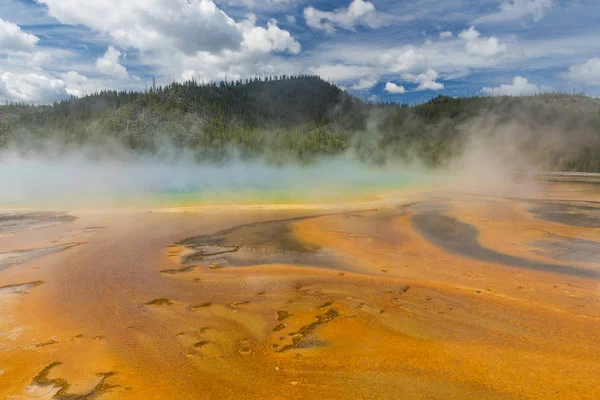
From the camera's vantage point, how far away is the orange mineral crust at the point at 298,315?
426cm

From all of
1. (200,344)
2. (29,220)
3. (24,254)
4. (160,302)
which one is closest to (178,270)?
(160,302)

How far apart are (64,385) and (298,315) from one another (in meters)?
3.39

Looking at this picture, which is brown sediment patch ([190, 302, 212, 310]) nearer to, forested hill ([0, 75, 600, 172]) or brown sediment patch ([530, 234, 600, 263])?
brown sediment patch ([530, 234, 600, 263])

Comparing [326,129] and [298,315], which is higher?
[326,129]

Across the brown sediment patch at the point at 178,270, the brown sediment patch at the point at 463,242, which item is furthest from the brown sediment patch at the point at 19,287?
the brown sediment patch at the point at 463,242

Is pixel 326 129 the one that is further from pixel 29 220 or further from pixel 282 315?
pixel 282 315

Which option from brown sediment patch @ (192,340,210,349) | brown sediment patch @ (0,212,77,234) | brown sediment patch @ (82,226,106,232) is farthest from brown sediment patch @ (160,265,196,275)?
brown sediment patch @ (0,212,77,234)

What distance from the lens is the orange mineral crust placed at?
168 inches

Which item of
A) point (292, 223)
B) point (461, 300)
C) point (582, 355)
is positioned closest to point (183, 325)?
point (461, 300)

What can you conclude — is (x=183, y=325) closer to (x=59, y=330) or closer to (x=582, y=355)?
(x=59, y=330)

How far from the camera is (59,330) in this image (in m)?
5.58

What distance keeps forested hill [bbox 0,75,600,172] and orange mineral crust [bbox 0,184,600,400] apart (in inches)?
3416

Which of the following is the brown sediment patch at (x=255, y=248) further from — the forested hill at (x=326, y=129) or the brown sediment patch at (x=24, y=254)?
the forested hill at (x=326, y=129)

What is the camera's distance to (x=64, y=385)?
13.6 ft
